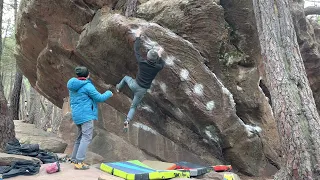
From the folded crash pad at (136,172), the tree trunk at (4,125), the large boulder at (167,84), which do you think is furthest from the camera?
the large boulder at (167,84)

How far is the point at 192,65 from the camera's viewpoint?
7.97m

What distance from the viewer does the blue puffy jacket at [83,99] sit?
6.09 meters

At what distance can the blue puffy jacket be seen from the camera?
609cm

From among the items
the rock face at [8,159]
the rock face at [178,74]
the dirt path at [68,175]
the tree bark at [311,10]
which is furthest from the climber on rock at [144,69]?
the tree bark at [311,10]

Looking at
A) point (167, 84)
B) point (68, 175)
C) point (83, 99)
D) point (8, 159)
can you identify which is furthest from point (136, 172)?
Result: point (167, 84)

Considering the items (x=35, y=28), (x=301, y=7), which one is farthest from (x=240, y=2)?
(x=35, y=28)

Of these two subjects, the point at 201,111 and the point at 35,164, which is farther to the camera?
the point at 201,111

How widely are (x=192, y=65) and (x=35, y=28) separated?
214 inches

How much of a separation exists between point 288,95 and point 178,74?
8.64ft

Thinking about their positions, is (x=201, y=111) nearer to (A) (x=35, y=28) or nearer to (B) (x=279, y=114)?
(B) (x=279, y=114)

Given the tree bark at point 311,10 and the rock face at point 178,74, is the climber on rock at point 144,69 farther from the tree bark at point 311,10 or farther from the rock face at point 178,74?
the tree bark at point 311,10

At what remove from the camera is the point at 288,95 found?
6215mm

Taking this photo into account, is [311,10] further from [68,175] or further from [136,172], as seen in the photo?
[68,175]

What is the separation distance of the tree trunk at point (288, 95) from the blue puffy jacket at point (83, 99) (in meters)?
3.47
